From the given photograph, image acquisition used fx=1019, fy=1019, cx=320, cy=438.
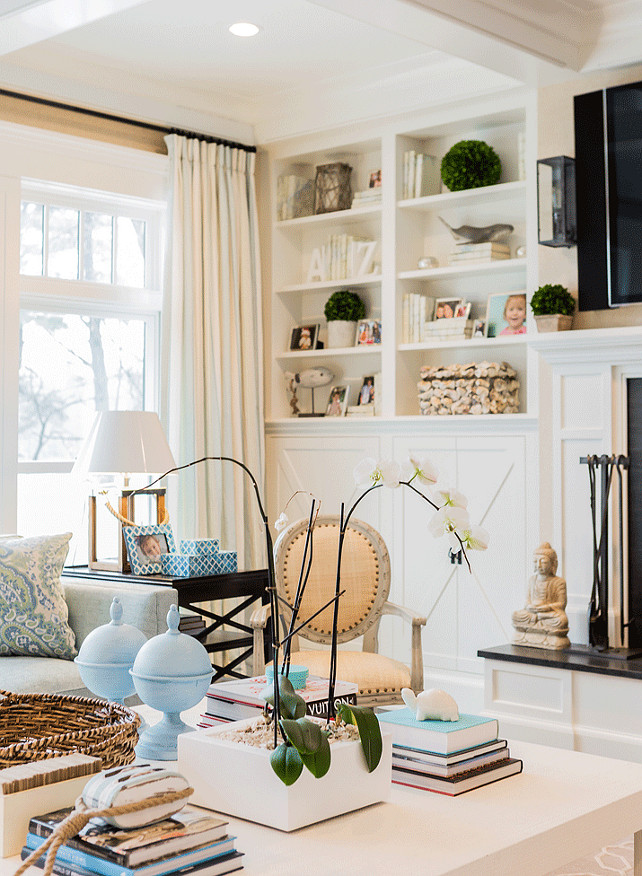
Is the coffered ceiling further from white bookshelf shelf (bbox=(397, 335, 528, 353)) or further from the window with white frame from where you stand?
white bookshelf shelf (bbox=(397, 335, 528, 353))

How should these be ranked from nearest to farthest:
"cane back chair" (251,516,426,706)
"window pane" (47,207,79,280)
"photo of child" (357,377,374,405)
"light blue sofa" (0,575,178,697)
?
"light blue sofa" (0,575,178,697) < "cane back chair" (251,516,426,706) < "window pane" (47,207,79,280) < "photo of child" (357,377,374,405)

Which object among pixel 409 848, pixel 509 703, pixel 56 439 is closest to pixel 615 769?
pixel 409 848

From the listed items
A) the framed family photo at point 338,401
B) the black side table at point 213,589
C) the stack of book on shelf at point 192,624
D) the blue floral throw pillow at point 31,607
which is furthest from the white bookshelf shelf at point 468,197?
the blue floral throw pillow at point 31,607

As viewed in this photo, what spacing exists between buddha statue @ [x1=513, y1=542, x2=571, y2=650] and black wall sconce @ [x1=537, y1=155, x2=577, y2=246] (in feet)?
4.02

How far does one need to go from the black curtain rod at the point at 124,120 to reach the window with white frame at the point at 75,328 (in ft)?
1.14

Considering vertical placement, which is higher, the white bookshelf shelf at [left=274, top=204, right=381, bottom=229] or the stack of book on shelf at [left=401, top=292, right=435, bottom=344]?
the white bookshelf shelf at [left=274, top=204, right=381, bottom=229]

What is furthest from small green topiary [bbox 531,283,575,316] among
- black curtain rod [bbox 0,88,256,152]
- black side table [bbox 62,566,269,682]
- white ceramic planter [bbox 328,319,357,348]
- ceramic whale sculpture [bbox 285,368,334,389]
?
black curtain rod [bbox 0,88,256,152]

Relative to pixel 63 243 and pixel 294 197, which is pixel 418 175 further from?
pixel 63 243

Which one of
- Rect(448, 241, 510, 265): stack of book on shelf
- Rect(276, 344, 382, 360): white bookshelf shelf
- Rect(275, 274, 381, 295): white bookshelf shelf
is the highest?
Rect(448, 241, 510, 265): stack of book on shelf

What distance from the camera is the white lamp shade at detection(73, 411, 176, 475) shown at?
4.04 m

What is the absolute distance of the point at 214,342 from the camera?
4.98m

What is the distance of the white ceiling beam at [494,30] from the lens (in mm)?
3389

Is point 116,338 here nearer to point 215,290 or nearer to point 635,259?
point 215,290

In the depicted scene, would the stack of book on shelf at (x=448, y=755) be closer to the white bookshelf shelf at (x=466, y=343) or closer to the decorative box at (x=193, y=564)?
the decorative box at (x=193, y=564)
